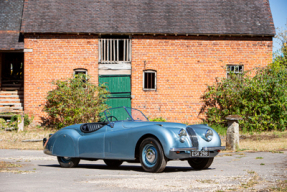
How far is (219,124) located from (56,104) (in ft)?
28.1

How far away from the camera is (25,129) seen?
21484 mm

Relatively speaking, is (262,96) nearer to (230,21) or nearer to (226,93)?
(226,93)

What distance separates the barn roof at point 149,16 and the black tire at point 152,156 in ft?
49.3

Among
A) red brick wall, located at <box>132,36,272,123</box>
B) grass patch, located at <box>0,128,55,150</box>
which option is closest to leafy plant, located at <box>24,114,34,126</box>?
grass patch, located at <box>0,128,55,150</box>

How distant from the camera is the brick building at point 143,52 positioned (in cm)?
2225

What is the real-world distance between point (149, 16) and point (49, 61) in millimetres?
5950

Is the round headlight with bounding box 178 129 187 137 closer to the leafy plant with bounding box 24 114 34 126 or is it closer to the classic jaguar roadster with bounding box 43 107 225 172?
the classic jaguar roadster with bounding box 43 107 225 172

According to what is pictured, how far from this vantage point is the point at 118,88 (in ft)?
73.2

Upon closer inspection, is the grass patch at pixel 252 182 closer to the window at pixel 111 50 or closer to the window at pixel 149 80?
the window at pixel 149 80

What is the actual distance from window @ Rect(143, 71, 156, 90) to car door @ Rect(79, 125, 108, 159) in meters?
13.8

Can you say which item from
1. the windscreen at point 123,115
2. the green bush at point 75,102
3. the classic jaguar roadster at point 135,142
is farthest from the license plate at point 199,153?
the green bush at point 75,102

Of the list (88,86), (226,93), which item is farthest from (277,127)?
(88,86)

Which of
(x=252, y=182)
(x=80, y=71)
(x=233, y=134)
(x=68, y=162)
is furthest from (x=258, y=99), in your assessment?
(x=252, y=182)

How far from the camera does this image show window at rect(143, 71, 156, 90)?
2256 centimetres
